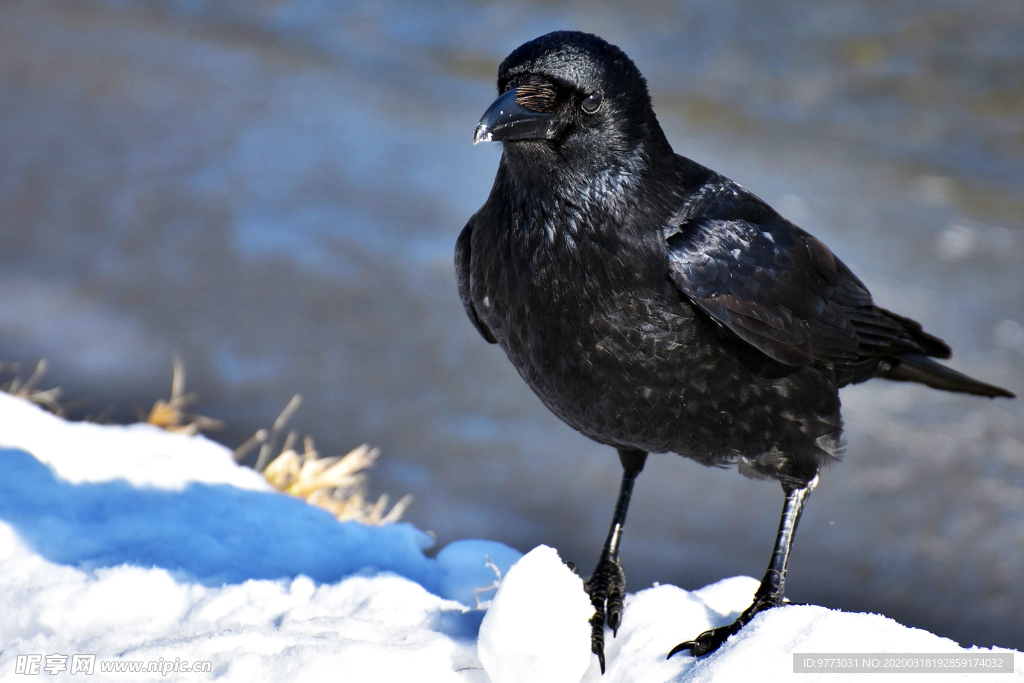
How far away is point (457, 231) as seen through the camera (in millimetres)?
7793

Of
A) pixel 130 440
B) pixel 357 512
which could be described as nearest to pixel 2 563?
pixel 130 440

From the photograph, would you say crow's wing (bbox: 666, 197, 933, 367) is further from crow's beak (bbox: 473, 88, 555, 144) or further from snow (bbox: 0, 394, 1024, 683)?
snow (bbox: 0, 394, 1024, 683)

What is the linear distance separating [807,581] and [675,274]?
314 cm

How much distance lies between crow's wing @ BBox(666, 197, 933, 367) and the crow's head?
1.05 ft

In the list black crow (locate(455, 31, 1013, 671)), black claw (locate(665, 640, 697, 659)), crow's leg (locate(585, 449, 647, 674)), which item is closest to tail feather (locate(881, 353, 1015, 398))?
black crow (locate(455, 31, 1013, 671))

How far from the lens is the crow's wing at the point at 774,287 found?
8.64ft

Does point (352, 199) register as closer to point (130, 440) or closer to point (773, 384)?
point (130, 440)

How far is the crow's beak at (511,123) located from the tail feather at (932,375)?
64.9 inches

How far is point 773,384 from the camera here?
2.83m

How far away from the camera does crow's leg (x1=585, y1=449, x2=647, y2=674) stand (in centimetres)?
284

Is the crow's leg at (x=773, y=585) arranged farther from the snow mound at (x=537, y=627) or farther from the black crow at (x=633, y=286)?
the snow mound at (x=537, y=627)
